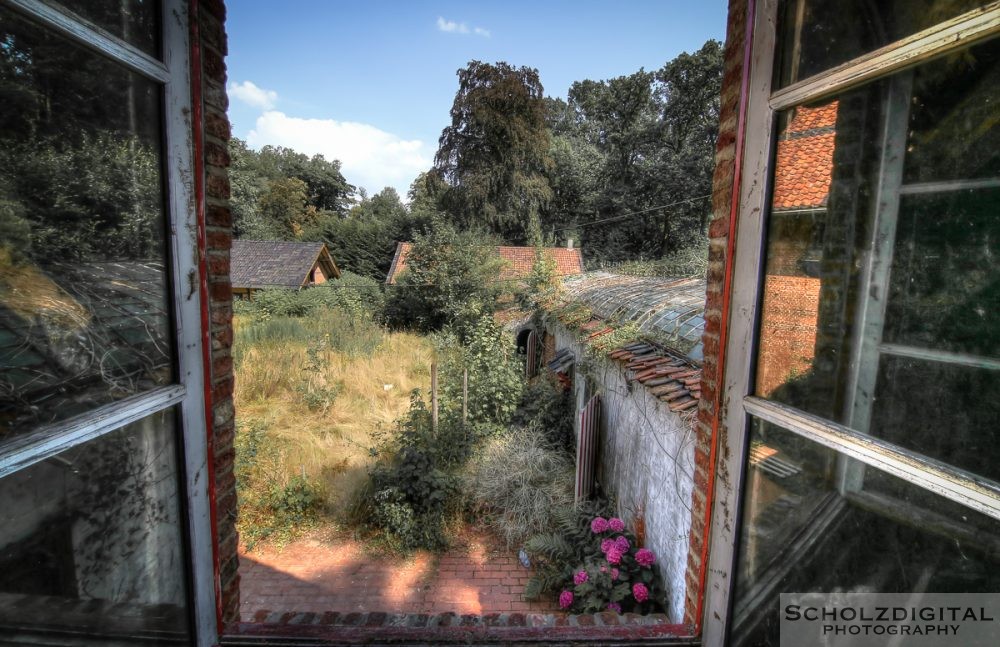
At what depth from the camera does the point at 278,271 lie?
18828 mm

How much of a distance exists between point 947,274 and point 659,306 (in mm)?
4834

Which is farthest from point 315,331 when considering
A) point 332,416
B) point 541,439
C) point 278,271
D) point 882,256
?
point 882,256

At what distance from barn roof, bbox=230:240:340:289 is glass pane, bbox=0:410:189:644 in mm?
18075

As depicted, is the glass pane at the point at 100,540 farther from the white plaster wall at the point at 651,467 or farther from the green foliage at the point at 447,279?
the green foliage at the point at 447,279

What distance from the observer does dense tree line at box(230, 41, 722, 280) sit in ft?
70.8

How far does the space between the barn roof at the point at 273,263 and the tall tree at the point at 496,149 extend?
24.2 ft

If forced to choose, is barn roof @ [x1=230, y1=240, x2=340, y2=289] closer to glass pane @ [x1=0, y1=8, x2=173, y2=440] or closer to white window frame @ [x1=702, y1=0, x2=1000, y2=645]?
glass pane @ [x1=0, y1=8, x2=173, y2=440]

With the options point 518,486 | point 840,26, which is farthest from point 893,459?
point 518,486

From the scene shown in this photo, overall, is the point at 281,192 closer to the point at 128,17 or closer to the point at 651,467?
the point at 651,467

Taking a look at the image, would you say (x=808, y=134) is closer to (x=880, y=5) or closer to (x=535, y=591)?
(x=880, y=5)

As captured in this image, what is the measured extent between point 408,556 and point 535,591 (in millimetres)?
1446

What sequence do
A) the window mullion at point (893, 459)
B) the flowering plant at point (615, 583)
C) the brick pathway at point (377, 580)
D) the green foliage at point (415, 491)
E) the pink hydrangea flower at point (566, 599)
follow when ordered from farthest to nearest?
the green foliage at point (415, 491) → the brick pathway at point (377, 580) → the pink hydrangea flower at point (566, 599) → the flowering plant at point (615, 583) → the window mullion at point (893, 459)

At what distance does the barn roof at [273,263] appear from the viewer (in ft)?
59.9

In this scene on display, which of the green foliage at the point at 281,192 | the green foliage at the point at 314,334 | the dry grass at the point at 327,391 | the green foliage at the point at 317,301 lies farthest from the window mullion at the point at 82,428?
the green foliage at the point at 281,192
